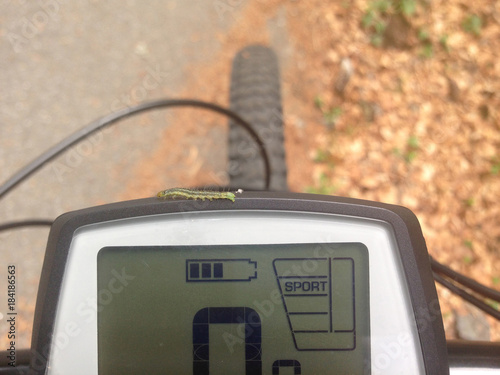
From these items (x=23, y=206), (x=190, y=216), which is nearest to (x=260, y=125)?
(x=190, y=216)

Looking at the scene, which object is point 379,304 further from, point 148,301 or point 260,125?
point 260,125

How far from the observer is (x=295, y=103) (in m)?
1.55

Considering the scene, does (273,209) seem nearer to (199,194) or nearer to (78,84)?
(199,194)

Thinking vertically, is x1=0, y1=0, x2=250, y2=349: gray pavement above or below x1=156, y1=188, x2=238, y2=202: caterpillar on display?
above

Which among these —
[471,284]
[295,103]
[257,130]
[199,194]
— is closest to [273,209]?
[199,194]

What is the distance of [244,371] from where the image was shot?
60 cm

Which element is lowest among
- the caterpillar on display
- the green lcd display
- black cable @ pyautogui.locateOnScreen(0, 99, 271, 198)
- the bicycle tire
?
the green lcd display

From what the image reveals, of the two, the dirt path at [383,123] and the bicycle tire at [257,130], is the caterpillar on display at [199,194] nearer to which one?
the bicycle tire at [257,130]

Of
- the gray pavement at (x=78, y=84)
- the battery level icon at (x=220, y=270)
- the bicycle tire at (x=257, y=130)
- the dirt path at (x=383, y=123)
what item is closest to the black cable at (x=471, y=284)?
the battery level icon at (x=220, y=270)

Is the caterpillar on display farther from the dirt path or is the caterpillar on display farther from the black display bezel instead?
the dirt path

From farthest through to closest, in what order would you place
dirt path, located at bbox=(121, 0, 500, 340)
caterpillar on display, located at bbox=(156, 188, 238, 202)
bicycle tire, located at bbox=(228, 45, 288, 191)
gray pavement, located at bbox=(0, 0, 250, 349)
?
dirt path, located at bbox=(121, 0, 500, 340)
gray pavement, located at bbox=(0, 0, 250, 349)
bicycle tire, located at bbox=(228, 45, 288, 191)
caterpillar on display, located at bbox=(156, 188, 238, 202)

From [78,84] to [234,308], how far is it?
1.07 metres

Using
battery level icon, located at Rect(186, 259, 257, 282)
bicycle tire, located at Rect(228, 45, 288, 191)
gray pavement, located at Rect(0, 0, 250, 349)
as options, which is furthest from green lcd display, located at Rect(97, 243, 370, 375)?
gray pavement, located at Rect(0, 0, 250, 349)

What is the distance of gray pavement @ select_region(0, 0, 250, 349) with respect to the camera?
4.41 feet
